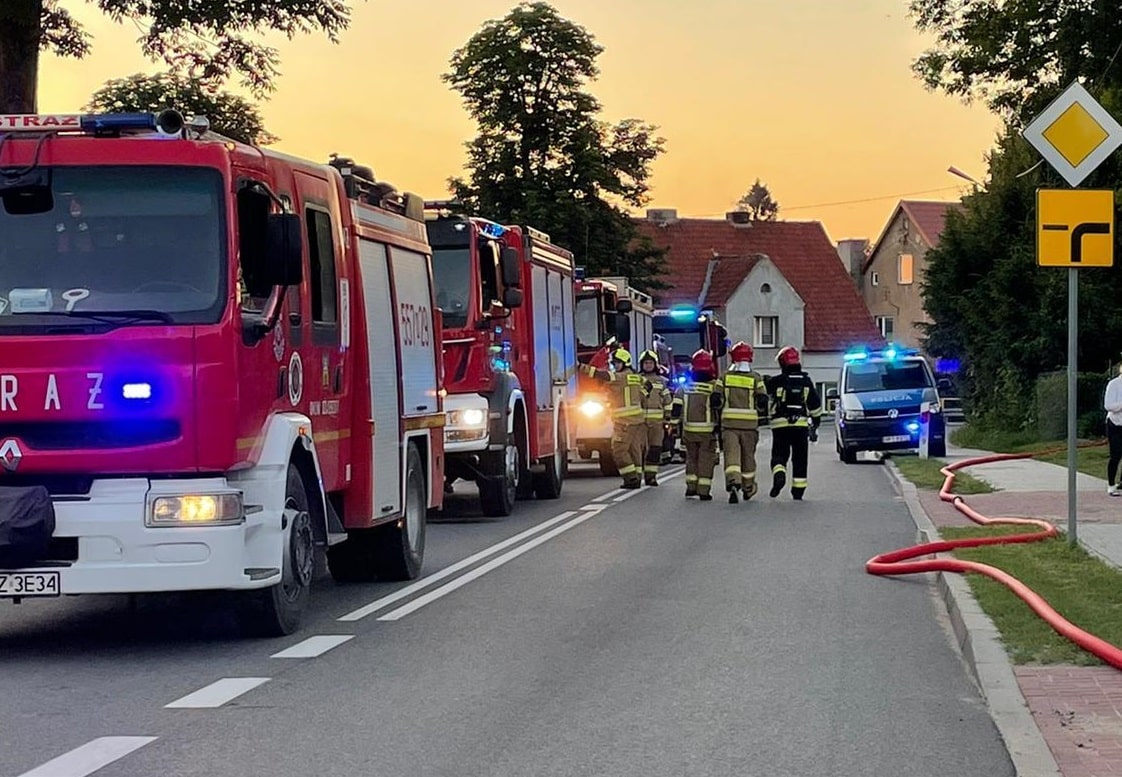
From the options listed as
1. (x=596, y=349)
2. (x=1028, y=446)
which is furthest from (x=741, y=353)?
(x=1028, y=446)

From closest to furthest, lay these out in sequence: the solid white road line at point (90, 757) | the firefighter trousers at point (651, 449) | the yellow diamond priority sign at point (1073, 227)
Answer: the solid white road line at point (90, 757) < the yellow diamond priority sign at point (1073, 227) < the firefighter trousers at point (651, 449)

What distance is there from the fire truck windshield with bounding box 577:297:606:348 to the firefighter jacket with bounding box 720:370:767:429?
6.97 meters

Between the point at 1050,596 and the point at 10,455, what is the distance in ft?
19.9

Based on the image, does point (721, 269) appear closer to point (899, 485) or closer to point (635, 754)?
point (899, 485)

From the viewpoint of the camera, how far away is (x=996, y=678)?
8078mm

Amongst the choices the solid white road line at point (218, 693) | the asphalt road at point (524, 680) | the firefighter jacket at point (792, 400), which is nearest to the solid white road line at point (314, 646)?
the asphalt road at point (524, 680)

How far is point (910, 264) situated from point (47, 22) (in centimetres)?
7710

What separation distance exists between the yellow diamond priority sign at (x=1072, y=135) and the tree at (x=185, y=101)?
13329 millimetres

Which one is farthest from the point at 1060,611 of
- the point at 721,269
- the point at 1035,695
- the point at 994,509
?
the point at 721,269

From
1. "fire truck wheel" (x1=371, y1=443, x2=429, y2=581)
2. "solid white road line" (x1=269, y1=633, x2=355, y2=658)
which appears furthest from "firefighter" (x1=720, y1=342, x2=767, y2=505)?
"solid white road line" (x1=269, y1=633, x2=355, y2=658)

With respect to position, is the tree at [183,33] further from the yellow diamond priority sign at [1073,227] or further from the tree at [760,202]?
the tree at [760,202]

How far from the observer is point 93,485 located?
28.7 ft

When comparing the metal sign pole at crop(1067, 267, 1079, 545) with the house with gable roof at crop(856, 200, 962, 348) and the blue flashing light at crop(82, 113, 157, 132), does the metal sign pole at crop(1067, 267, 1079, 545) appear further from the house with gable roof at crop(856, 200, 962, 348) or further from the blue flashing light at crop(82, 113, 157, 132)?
the house with gable roof at crop(856, 200, 962, 348)

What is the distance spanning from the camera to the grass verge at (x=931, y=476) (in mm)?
21837
